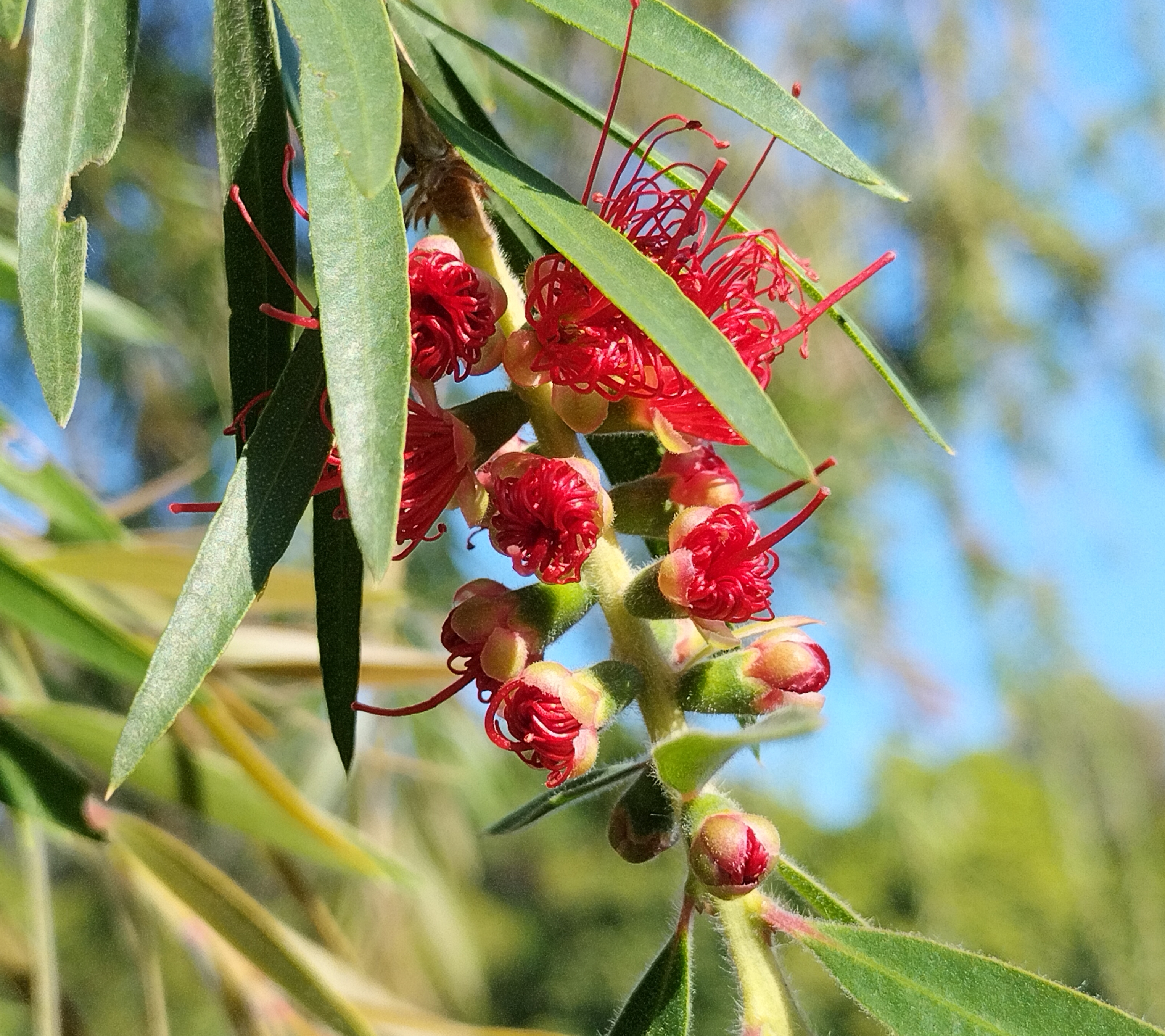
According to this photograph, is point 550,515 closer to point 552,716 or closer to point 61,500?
point 552,716

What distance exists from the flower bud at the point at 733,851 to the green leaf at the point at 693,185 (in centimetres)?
19

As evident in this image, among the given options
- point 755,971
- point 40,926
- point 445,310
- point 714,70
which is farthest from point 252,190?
point 40,926

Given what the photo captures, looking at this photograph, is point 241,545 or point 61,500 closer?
point 241,545

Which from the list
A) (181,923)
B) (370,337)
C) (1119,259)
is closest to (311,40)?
(370,337)

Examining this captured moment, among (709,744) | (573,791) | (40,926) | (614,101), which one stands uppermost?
(614,101)

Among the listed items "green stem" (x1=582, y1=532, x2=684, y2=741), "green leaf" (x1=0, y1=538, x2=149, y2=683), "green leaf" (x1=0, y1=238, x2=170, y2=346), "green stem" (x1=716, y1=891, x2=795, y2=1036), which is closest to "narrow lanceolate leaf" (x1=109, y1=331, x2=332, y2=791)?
"green stem" (x1=582, y1=532, x2=684, y2=741)

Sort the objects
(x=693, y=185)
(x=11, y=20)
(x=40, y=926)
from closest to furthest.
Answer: (x=11, y=20)
(x=693, y=185)
(x=40, y=926)

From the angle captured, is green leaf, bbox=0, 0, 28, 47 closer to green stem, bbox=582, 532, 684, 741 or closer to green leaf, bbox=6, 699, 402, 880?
green stem, bbox=582, 532, 684, 741

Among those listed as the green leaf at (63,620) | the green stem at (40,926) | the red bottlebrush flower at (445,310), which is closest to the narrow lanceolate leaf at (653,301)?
the red bottlebrush flower at (445,310)

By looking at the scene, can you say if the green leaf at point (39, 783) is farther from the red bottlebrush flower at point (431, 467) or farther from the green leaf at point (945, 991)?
Answer: the green leaf at point (945, 991)

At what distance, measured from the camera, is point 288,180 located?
1.83 feet

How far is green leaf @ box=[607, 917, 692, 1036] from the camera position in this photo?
54 cm

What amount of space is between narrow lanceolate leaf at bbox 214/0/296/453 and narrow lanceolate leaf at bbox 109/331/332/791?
0.15 ft

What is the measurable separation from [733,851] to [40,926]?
69 centimetres
